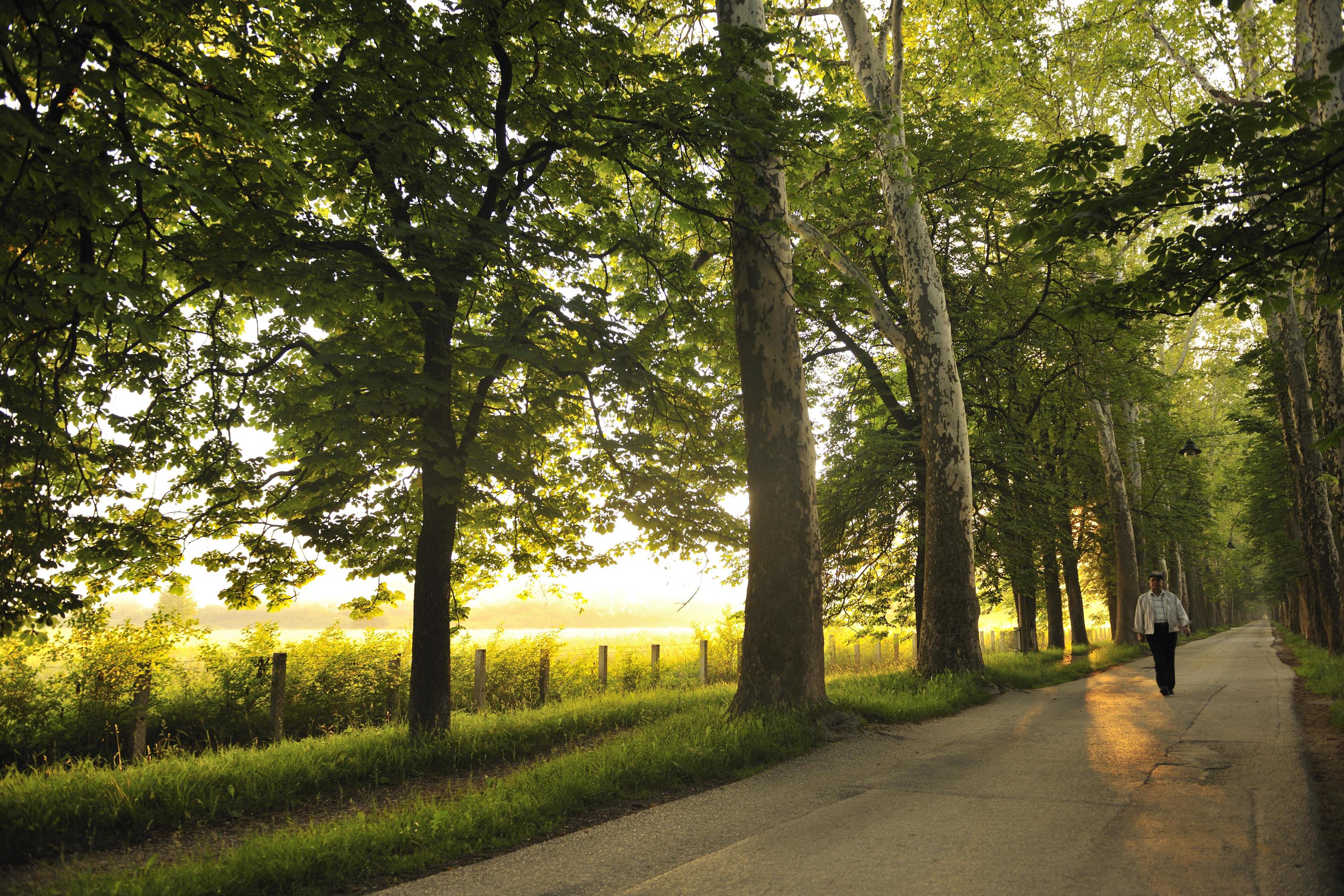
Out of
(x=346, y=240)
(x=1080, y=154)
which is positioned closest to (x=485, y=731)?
(x=346, y=240)

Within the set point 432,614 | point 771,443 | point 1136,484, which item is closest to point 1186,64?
point 771,443

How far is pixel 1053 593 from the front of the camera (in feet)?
70.1

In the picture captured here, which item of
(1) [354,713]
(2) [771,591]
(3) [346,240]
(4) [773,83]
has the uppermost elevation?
(4) [773,83]

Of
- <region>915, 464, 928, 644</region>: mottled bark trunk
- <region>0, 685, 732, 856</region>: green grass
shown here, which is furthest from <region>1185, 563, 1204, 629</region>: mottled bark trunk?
<region>0, 685, 732, 856</region>: green grass

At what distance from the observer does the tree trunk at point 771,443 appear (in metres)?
7.99

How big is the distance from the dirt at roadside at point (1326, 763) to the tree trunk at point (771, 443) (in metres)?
4.23

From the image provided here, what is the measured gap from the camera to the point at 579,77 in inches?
309

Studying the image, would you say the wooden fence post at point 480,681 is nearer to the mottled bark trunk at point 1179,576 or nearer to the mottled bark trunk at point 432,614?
the mottled bark trunk at point 432,614

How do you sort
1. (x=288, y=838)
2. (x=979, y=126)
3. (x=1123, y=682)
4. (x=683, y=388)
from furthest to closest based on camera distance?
(x=979, y=126), (x=1123, y=682), (x=683, y=388), (x=288, y=838)

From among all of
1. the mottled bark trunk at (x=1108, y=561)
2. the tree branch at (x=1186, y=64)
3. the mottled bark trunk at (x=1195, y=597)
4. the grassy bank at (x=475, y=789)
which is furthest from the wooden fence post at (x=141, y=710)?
the mottled bark trunk at (x=1195, y=597)

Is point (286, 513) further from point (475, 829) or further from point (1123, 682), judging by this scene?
point (1123, 682)

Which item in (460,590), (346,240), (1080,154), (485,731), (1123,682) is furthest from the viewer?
(1123,682)

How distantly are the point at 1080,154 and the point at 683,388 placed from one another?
5900mm

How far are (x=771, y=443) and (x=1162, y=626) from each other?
7467mm
